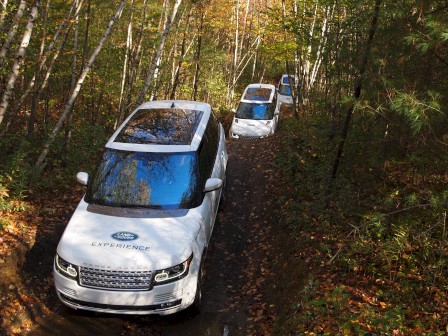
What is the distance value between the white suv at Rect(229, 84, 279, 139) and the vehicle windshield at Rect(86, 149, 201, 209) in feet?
30.9

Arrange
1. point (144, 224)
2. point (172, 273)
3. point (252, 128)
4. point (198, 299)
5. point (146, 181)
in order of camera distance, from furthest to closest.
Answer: point (252, 128), point (146, 181), point (198, 299), point (144, 224), point (172, 273)

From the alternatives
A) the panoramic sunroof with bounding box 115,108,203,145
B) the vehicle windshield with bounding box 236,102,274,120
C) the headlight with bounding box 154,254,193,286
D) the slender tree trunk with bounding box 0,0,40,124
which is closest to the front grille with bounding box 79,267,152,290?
the headlight with bounding box 154,254,193,286

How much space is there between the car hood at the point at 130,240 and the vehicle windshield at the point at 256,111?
10.7 metres

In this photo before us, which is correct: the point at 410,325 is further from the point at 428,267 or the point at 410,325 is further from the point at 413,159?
the point at 413,159

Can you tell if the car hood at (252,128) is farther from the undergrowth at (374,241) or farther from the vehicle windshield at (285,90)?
the vehicle windshield at (285,90)

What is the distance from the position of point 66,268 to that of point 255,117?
1184cm

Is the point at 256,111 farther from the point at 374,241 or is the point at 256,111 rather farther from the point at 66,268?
the point at 66,268

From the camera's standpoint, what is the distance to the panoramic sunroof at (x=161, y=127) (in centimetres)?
643

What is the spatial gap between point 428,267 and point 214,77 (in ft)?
71.1

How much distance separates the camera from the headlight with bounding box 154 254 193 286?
4.77m

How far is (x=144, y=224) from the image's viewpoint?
5.23m

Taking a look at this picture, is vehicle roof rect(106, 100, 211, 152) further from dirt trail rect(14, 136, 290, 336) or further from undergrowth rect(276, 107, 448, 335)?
undergrowth rect(276, 107, 448, 335)

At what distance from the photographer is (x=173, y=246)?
493 centimetres

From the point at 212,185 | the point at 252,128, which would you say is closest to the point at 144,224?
→ the point at 212,185
